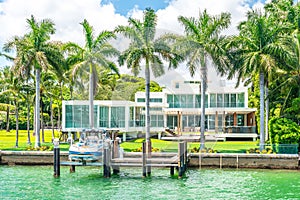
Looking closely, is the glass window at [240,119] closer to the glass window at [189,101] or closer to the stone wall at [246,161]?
the glass window at [189,101]

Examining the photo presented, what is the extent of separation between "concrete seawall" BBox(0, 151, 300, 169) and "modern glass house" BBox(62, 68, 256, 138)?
17.4 metres

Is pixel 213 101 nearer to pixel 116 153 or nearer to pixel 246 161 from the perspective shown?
pixel 246 161

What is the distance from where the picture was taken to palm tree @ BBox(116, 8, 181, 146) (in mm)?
43250

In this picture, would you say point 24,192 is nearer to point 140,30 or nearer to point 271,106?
point 140,30

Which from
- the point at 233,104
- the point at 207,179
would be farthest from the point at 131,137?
the point at 207,179

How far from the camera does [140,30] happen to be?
4400 cm

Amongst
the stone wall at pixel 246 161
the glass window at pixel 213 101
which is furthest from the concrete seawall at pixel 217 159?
the glass window at pixel 213 101

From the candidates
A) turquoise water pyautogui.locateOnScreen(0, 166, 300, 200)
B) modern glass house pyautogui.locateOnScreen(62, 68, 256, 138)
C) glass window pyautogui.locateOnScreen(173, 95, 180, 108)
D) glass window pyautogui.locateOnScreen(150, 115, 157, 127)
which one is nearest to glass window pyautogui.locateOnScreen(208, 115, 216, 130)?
modern glass house pyautogui.locateOnScreen(62, 68, 256, 138)

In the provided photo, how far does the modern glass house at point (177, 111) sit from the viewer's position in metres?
56.9

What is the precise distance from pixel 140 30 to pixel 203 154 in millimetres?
13480

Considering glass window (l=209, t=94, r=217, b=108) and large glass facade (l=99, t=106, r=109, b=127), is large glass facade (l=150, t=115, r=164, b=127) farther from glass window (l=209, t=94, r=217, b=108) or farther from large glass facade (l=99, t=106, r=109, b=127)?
glass window (l=209, t=94, r=217, b=108)

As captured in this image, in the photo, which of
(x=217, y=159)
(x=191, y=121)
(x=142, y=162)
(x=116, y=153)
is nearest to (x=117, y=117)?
(x=191, y=121)

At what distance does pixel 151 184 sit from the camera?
97.1 ft

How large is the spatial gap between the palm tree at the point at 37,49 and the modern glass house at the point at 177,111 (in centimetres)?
1046
